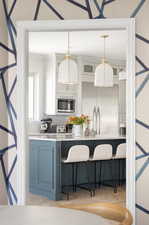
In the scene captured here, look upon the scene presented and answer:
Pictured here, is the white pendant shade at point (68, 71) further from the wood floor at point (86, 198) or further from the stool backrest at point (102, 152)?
the wood floor at point (86, 198)

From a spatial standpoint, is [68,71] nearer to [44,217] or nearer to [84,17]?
[84,17]

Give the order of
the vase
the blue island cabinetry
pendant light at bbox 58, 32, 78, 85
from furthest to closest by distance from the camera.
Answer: pendant light at bbox 58, 32, 78, 85
the vase
the blue island cabinetry

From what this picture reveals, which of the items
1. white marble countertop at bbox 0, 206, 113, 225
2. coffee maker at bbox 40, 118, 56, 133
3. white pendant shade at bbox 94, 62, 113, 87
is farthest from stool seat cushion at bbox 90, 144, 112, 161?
white marble countertop at bbox 0, 206, 113, 225

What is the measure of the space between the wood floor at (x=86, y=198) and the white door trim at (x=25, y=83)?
169cm

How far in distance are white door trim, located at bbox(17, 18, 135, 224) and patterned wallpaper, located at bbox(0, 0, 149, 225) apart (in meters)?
0.05

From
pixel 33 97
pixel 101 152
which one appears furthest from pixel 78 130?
pixel 33 97

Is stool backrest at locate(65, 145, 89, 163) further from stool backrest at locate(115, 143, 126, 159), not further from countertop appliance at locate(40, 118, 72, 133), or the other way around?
countertop appliance at locate(40, 118, 72, 133)

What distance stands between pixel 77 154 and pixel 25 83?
2072 mm

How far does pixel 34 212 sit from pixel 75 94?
677 cm

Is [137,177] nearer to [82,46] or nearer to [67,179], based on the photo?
[67,179]

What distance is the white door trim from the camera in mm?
3340

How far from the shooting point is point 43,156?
5504 mm

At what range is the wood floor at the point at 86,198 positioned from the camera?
5.14 meters

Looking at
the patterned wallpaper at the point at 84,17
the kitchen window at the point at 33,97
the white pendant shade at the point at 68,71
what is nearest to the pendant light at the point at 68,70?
the white pendant shade at the point at 68,71
